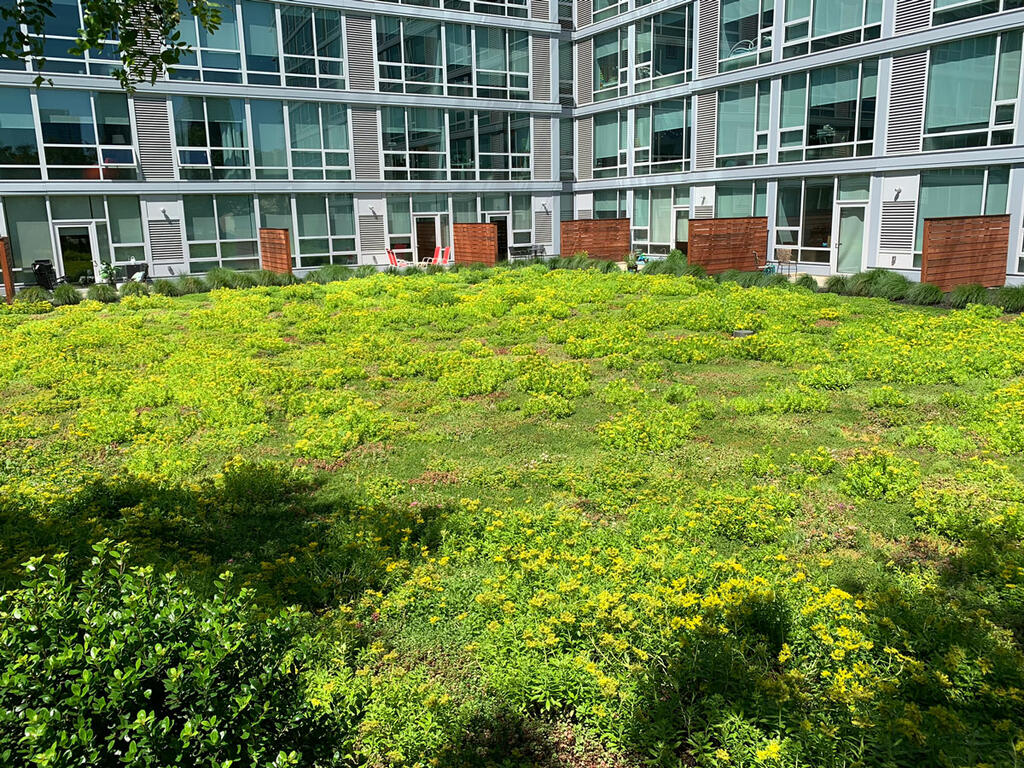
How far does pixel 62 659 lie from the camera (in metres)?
2.96

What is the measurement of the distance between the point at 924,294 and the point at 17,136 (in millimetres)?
27969

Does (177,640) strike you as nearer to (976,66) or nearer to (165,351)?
(165,351)

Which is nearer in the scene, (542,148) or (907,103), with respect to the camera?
(907,103)

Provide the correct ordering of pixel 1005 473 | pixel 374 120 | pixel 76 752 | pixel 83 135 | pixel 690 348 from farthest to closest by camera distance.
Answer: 1. pixel 374 120
2. pixel 83 135
3. pixel 690 348
4. pixel 1005 473
5. pixel 76 752

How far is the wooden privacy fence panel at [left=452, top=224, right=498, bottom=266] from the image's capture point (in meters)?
30.6

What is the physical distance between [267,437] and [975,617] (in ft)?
25.8

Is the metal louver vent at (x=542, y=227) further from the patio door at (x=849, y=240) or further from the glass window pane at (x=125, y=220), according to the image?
the glass window pane at (x=125, y=220)

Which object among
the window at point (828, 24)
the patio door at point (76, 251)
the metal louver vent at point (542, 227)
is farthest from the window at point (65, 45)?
the window at point (828, 24)

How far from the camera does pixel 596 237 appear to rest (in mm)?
32469

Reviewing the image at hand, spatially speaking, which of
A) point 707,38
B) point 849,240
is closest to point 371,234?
point 707,38

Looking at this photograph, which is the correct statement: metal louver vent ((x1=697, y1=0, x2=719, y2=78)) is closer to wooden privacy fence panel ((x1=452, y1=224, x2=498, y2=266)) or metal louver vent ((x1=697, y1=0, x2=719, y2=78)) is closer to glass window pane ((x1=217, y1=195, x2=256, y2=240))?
wooden privacy fence panel ((x1=452, y1=224, x2=498, y2=266))

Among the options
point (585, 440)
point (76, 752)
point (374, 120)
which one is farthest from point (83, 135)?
point (76, 752)

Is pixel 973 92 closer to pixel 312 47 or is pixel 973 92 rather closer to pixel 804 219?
pixel 804 219

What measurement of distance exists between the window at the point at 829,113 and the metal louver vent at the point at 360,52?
1633 cm
